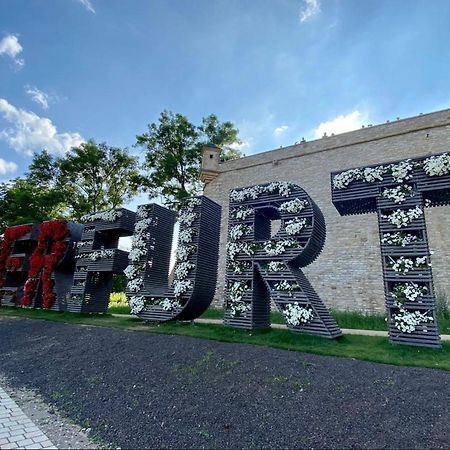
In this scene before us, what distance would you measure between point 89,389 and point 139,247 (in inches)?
203

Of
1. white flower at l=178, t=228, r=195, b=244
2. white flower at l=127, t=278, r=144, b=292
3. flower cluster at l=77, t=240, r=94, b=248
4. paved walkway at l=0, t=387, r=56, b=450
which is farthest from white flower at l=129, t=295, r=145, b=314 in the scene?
paved walkway at l=0, t=387, r=56, b=450

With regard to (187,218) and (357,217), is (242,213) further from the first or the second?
(357,217)

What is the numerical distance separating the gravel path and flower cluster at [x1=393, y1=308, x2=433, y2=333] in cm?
123

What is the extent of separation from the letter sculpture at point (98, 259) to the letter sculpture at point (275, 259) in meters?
4.43

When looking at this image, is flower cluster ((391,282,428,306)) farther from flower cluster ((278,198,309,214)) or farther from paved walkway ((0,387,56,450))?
paved walkway ((0,387,56,450))

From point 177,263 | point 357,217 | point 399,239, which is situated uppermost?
point 357,217

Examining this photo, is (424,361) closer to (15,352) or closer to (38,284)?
(15,352)

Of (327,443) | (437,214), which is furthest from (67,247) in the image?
Result: (437,214)

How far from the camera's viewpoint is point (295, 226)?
6.73 m

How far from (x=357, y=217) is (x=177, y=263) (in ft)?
31.2

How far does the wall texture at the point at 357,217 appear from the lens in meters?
12.6

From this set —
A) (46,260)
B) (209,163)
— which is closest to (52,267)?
(46,260)

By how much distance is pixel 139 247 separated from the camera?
923 centimetres

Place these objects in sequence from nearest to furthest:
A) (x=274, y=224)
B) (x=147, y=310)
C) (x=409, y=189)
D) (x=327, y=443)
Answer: (x=327, y=443) → (x=409, y=189) → (x=147, y=310) → (x=274, y=224)
